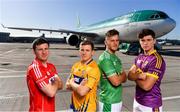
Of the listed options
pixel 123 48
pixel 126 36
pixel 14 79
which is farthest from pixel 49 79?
pixel 123 48

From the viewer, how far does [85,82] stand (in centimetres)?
353

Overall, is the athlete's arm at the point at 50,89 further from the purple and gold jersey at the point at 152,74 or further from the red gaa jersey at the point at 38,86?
the purple and gold jersey at the point at 152,74

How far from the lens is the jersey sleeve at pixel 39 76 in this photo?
3203 millimetres

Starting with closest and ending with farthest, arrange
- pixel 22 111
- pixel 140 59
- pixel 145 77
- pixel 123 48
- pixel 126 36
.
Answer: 1. pixel 145 77
2. pixel 140 59
3. pixel 22 111
4. pixel 126 36
5. pixel 123 48

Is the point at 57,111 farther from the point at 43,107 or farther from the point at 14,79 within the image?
the point at 14,79

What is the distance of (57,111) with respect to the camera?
647cm

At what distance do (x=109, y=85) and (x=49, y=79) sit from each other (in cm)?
103

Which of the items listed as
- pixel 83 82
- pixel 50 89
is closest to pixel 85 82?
pixel 83 82

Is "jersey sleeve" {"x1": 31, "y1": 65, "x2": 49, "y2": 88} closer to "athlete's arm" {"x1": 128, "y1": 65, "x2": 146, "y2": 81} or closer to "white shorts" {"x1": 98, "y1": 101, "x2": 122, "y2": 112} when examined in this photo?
"white shorts" {"x1": 98, "y1": 101, "x2": 122, "y2": 112}

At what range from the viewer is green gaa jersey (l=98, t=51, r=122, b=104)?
12.4 ft

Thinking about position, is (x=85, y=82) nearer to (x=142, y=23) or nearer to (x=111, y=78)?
(x=111, y=78)

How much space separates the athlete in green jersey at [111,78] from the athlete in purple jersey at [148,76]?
267mm

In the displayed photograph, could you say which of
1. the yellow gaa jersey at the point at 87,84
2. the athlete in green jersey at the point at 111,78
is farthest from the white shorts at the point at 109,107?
the yellow gaa jersey at the point at 87,84

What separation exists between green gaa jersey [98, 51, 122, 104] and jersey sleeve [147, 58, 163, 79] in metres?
0.49
